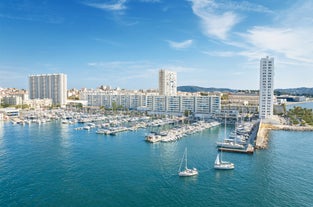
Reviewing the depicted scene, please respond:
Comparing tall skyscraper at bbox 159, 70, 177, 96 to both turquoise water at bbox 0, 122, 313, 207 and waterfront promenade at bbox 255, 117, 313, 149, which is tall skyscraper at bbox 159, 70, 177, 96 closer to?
waterfront promenade at bbox 255, 117, 313, 149

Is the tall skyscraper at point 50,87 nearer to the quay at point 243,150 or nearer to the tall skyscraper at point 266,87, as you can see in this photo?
the tall skyscraper at point 266,87

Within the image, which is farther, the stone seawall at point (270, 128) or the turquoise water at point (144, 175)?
the stone seawall at point (270, 128)

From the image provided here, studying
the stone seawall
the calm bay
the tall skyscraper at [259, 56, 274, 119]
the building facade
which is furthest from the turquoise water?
the building facade

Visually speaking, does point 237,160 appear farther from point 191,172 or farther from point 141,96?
point 141,96

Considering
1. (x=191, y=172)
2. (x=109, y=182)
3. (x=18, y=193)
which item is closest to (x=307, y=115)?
(x=191, y=172)

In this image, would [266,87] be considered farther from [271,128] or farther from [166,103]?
[166,103]

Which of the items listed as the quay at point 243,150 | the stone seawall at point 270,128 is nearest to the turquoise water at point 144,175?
the quay at point 243,150

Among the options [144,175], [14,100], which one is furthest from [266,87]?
[14,100]
